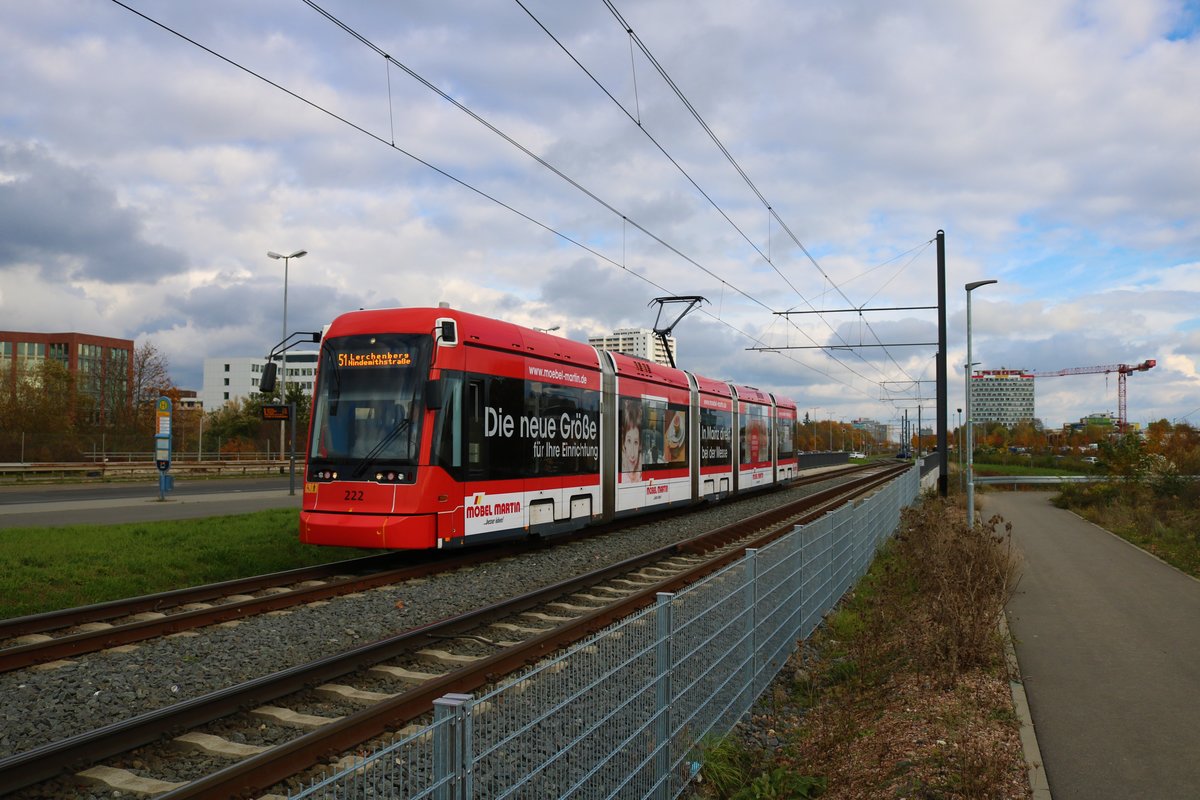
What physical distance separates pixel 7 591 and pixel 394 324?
575cm

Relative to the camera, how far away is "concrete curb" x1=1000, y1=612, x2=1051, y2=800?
16.3 feet

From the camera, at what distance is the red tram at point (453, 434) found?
448 inches

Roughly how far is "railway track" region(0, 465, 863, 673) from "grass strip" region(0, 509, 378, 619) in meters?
1.72

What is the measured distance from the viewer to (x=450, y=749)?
9.09ft

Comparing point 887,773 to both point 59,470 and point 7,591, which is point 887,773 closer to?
point 7,591

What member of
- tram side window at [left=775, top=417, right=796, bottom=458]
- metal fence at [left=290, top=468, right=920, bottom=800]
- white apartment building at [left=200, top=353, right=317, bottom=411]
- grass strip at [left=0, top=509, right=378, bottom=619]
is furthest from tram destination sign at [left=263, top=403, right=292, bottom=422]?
white apartment building at [left=200, top=353, right=317, bottom=411]

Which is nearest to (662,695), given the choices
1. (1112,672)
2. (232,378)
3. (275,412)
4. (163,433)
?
(1112,672)

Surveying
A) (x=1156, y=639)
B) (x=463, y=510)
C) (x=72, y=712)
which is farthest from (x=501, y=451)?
(x=1156, y=639)

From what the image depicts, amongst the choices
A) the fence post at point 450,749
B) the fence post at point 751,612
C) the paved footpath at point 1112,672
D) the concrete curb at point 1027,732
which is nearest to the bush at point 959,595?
the concrete curb at point 1027,732

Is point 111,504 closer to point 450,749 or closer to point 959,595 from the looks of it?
point 959,595

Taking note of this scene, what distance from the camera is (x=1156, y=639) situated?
8.58 metres

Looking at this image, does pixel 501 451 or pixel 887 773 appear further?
Result: pixel 501 451

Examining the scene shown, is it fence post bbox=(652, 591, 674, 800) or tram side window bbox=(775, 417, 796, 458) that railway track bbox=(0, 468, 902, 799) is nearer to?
fence post bbox=(652, 591, 674, 800)

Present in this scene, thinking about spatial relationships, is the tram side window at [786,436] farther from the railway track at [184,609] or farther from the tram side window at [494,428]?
the railway track at [184,609]
